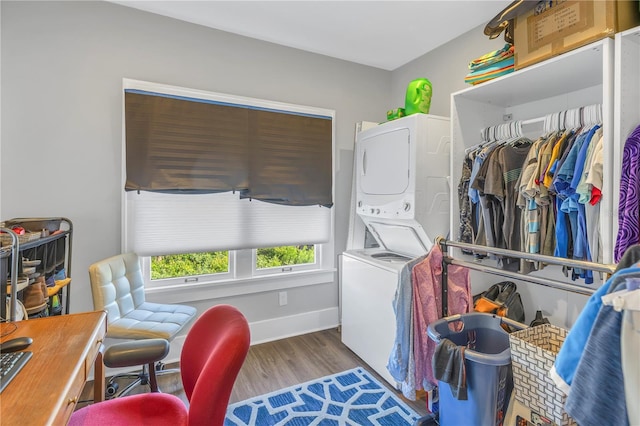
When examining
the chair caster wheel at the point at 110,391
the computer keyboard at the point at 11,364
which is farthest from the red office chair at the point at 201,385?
the chair caster wheel at the point at 110,391

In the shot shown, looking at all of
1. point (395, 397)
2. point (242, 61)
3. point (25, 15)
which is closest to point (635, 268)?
point (395, 397)

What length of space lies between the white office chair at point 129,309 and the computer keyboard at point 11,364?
765 mm

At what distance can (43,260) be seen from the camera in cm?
185

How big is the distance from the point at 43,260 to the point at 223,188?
1.19 meters

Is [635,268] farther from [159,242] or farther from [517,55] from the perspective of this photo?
[159,242]

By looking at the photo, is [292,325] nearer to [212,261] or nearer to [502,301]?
[212,261]

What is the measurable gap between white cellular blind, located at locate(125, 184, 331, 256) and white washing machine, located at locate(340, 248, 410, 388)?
54 cm

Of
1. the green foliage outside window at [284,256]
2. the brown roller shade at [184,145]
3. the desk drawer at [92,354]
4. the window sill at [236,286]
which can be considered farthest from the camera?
the green foliage outside window at [284,256]

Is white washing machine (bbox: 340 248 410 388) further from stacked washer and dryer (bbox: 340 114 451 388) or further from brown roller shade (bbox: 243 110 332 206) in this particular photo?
brown roller shade (bbox: 243 110 332 206)

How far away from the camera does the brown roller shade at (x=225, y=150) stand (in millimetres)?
2336

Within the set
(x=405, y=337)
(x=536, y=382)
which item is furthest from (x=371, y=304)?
(x=536, y=382)

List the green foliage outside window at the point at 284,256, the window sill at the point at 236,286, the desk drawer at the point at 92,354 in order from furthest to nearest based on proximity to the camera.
→ the green foliage outside window at the point at 284,256 → the window sill at the point at 236,286 → the desk drawer at the point at 92,354

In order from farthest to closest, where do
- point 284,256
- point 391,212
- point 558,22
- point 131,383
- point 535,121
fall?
point 284,256 → point 391,212 → point 131,383 → point 535,121 → point 558,22

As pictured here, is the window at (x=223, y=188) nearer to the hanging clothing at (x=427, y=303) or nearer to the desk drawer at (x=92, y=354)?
the desk drawer at (x=92, y=354)
